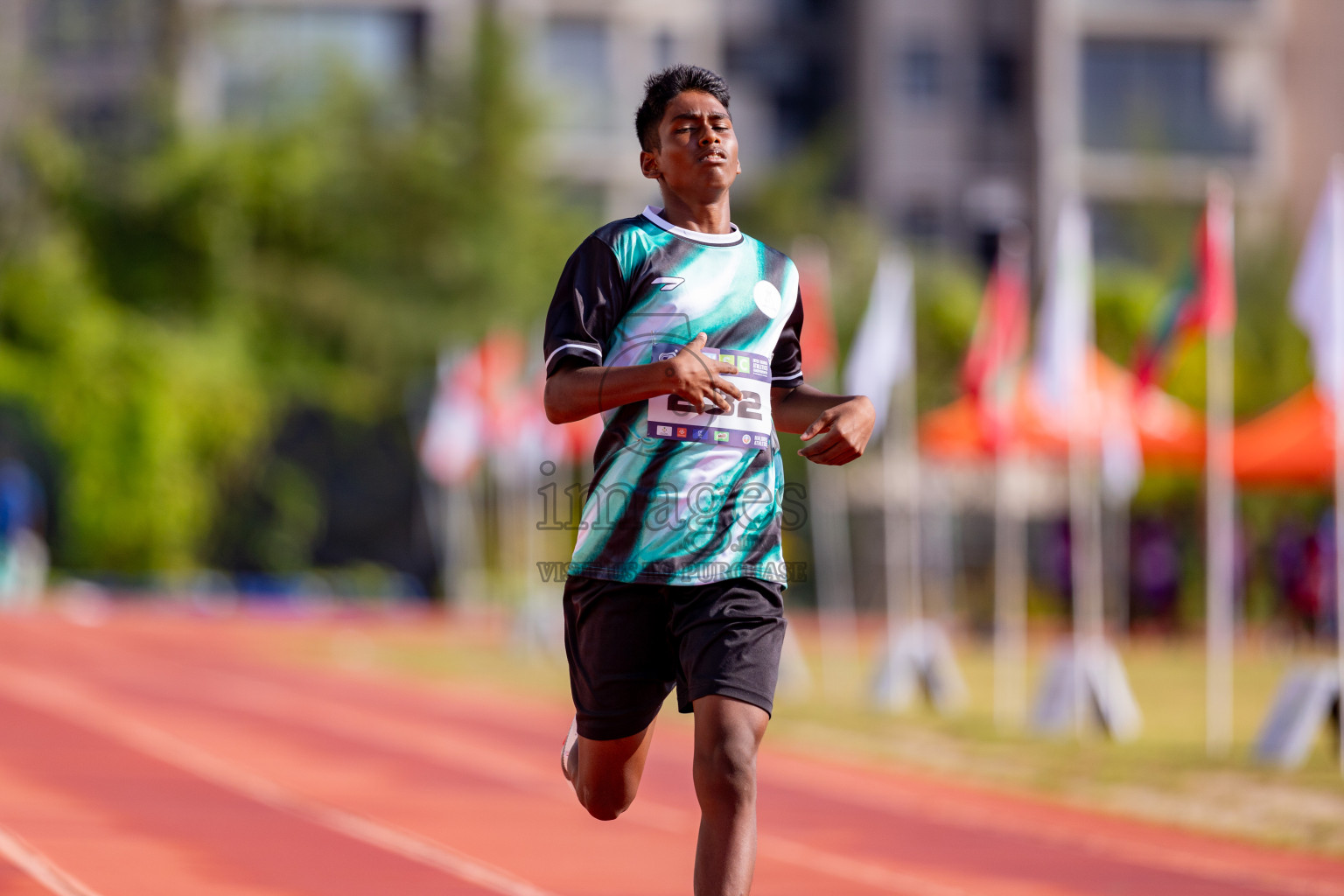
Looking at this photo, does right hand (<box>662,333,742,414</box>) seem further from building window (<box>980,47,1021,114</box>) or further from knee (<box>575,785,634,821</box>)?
building window (<box>980,47,1021,114</box>)

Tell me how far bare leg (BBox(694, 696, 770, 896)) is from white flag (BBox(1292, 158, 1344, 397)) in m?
8.42

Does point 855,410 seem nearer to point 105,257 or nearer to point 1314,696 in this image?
point 1314,696

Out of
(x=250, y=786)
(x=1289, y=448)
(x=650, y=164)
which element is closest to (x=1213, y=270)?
(x=250, y=786)

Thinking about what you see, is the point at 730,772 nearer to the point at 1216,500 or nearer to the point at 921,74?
the point at 1216,500

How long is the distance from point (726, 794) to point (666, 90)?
1631 mm

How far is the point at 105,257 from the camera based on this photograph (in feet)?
118

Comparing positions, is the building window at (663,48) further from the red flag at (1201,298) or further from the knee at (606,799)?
the knee at (606,799)

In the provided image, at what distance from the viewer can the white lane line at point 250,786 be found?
7.62 m

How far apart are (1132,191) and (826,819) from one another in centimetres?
3464

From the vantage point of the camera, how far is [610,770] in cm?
493

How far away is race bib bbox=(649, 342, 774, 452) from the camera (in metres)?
4.72

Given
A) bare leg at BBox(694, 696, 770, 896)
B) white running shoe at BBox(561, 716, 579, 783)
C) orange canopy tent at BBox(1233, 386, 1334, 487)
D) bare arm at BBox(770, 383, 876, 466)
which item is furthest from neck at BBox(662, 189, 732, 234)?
orange canopy tent at BBox(1233, 386, 1334, 487)

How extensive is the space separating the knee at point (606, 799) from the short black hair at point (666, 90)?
152 centimetres

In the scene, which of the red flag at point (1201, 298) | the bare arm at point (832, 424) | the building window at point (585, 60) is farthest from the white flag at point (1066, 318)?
the building window at point (585, 60)
